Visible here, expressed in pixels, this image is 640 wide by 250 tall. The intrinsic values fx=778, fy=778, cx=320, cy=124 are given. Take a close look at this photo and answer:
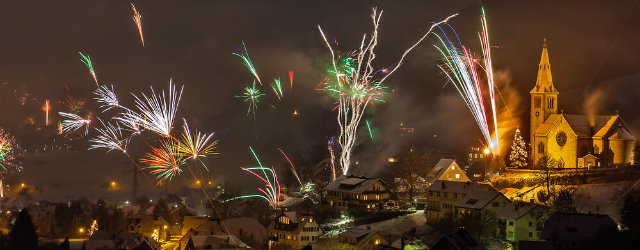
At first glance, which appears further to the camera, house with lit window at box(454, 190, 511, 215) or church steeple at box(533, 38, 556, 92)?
church steeple at box(533, 38, 556, 92)

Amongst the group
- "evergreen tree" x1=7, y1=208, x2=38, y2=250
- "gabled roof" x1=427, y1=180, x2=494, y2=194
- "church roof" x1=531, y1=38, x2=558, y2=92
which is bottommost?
"evergreen tree" x1=7, y1=208, x2=38, y2=250

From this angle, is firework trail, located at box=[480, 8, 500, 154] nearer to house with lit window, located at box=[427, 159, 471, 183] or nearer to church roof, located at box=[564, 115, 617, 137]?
house with lit window, located at box=[427, 159, 471, 183]

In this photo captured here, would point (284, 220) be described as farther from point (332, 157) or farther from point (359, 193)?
point (332, 157)

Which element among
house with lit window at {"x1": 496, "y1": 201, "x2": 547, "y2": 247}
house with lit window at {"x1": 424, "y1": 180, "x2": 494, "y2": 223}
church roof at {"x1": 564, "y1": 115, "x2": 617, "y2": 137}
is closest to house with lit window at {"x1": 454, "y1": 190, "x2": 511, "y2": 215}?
house with lit window at {"x1": 424, "y1": 180, "x2": 494, "y2": 223}

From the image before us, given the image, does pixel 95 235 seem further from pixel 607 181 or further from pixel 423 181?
pixel 607 181

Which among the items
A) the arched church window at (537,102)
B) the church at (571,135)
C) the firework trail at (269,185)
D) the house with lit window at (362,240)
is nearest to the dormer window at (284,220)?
the house with lit window at (362,240)

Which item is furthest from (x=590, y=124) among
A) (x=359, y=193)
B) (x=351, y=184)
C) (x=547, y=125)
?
(x=351, y=184)
